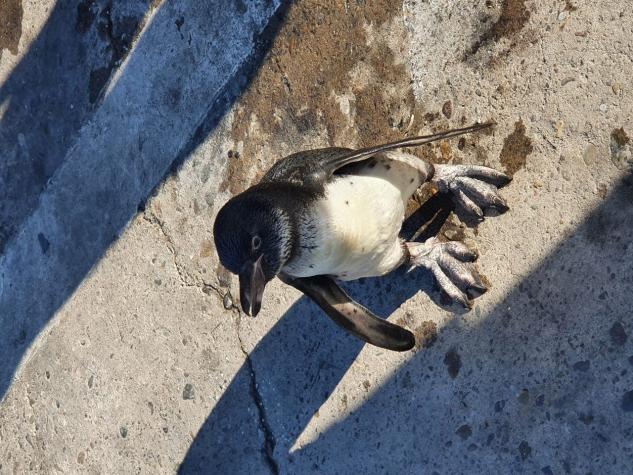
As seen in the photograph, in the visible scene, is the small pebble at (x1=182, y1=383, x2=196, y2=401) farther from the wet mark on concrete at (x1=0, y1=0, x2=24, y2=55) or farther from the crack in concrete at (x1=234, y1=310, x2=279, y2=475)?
the wet mark on concrete at (x1=0, y1=0, x2=24, y2=55)

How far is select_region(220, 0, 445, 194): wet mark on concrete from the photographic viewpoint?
2779 millimetres

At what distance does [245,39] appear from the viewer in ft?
10.3

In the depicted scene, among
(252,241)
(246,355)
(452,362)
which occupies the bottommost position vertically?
(246,355)

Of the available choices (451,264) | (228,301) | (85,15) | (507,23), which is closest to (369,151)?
(451,264)

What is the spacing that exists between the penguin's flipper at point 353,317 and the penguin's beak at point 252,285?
393mm

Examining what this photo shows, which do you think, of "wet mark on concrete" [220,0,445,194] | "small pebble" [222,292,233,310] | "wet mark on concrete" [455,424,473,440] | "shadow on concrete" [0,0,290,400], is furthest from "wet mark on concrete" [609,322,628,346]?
"shadow on concrete" [0,0,290,400]

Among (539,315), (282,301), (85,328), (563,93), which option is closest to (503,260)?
(539,315)

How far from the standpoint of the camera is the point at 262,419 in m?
3.04

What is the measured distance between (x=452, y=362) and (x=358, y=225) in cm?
77

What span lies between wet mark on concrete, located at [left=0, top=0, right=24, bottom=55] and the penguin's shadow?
2.41 metres

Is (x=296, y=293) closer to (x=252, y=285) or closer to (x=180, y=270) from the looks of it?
(x=180, y=270)

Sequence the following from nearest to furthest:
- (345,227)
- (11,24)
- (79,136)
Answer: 1. (345,227)
2. (79,136)
3. (11,24)

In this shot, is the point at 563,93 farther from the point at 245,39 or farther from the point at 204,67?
the point at 204,67

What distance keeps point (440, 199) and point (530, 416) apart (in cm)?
85
